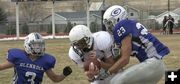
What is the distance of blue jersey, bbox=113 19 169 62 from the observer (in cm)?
585

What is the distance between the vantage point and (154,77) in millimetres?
5930

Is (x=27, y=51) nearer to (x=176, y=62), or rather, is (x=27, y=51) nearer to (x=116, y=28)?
Answer: (x=116, y=28)

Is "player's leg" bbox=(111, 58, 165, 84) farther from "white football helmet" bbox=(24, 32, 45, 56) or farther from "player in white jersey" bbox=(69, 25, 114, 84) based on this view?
"white football helmet" bbox=(24, 32, 45, 56)

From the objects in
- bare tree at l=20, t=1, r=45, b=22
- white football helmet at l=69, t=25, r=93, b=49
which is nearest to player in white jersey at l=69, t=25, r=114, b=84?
white football helmet at l=69, t=25, r=93, b=49

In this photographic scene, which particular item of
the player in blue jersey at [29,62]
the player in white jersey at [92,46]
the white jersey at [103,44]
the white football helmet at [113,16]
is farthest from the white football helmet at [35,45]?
the white football helmet at [113,16]

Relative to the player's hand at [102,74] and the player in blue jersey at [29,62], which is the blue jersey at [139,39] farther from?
the player in blue jersey at [29,62]

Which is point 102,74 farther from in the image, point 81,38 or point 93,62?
point 81,38

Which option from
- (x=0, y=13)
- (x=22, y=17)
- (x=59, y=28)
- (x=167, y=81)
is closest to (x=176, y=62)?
(x=167, y=81)

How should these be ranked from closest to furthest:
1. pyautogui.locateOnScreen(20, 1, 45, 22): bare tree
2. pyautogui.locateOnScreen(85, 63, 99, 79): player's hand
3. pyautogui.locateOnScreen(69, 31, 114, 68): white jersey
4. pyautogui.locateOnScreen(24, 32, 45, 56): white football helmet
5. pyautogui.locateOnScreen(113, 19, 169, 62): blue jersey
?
pyautogui.locateOnScreen(85, 63, 99, 79): player's hand < pyautogui.locateOnScreen(113, 19, 169, 62): blue jersey < pyautogui.locateOnScreen(69, 31, 114, 68): white jersey < pyautogui.locateOnScreen(24, 32, 45, 56): white football helmet < pyautogui.locateOnScreen(20, 1, 45, 22): bare tree

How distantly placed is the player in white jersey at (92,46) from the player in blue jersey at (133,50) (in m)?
0.13

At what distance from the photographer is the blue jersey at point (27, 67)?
6.48 meters

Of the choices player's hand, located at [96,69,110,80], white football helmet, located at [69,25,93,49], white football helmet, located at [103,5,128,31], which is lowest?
player's hand, located at [96,69,110,80]

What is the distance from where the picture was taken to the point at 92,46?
591 cm

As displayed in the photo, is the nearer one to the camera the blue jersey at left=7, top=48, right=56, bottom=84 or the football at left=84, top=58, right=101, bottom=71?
the football at left=84, top=58, right=101, bottom=71
